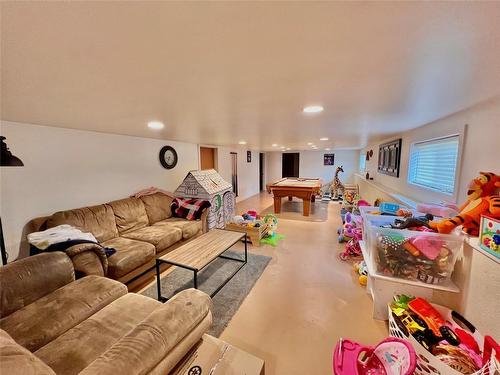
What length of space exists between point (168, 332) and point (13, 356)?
0.53 m

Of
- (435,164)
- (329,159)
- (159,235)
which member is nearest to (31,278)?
(159,235)

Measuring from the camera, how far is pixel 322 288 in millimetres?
2365

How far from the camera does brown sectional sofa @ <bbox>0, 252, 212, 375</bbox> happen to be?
83 cm

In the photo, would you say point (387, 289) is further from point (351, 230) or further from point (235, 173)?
point (235, 173)

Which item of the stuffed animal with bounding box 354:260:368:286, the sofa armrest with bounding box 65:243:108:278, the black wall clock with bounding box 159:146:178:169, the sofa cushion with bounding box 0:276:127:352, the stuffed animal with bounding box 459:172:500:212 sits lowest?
the stuffed animal with bounding box 354:260:368:286

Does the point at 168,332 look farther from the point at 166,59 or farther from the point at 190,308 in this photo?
the point at 166,59

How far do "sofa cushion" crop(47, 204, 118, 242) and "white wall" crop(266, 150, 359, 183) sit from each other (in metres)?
7.72

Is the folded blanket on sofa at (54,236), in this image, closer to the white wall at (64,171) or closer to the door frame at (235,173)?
the white wall at (64,171)

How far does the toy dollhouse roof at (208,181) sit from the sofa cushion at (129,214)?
36.9 inches

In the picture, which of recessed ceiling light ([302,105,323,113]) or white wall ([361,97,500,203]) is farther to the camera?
recessed ceiling light ([302,105,323,113])

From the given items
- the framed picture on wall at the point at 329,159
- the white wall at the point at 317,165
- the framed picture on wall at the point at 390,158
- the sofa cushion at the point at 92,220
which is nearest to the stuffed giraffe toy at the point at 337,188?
the white wall at the point at 317,165

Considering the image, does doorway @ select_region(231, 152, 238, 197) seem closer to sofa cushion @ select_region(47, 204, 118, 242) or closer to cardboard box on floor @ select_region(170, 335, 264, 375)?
sofa cushion @ select_region(47, 204, 118, 242)

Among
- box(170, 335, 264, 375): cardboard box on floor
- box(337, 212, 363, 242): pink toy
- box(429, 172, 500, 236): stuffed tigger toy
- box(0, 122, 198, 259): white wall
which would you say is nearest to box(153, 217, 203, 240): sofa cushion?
box(0, 122, 198, 259): white wall

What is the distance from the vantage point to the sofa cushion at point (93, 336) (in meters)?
1.09
